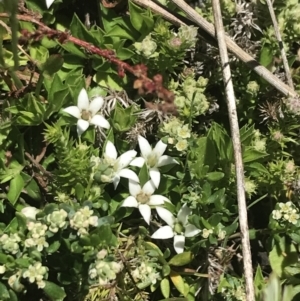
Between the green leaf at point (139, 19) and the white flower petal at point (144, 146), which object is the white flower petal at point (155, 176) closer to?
the white flower petal at point (144, 146)

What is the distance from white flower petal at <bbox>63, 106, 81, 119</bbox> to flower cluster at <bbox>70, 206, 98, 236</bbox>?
0.55 meters

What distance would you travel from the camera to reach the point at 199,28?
330 cm

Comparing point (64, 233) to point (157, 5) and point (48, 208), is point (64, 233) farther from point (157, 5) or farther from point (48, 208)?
point (157, 5)

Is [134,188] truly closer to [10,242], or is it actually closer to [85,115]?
[85,115]

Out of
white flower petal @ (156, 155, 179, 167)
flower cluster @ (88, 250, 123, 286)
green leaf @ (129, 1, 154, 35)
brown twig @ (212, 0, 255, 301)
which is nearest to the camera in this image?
flower cluster @ (88, 250, 123, 286)

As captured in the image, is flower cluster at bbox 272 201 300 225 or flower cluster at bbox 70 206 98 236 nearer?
flower cluster at bbox 70 206 98 236

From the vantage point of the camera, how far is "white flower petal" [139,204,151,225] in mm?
2990

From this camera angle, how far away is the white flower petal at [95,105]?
9.93 feet

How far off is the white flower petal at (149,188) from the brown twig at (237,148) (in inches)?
16.4

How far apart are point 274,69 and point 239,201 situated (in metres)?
0.86

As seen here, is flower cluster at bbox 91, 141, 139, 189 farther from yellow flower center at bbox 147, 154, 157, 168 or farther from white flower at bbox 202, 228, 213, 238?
white flower at bbox 202, 228, 213, 238

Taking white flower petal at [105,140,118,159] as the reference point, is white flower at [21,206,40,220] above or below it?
below

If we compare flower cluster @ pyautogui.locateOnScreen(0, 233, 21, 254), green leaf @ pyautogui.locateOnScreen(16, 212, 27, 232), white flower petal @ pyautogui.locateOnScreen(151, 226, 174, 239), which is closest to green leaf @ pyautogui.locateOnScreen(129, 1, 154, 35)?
white flower petal @ pyautogui.locateOnScreen(151, 226, 174, 239)

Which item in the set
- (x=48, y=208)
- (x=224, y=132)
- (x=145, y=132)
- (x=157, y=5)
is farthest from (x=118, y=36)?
(x=48, y=208)
